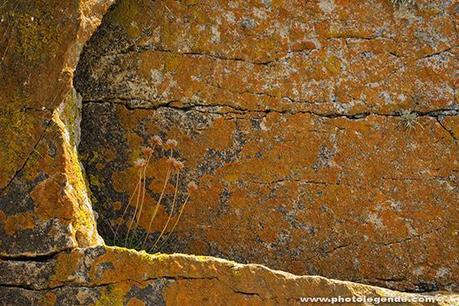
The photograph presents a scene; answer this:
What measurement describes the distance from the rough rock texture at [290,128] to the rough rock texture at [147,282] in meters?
0.75

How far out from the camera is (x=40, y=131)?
3721 mm

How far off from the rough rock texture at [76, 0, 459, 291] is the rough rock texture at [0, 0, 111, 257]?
20.3 inches

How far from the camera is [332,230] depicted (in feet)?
14.3

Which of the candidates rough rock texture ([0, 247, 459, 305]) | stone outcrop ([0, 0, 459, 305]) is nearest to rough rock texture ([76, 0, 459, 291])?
stone outcrop ([0, 0, 459, 305])

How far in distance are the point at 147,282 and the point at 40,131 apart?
0.94 meters

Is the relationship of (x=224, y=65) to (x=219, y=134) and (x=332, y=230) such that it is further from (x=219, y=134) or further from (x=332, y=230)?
(x=332, y=230)

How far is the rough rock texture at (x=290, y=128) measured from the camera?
4324mm

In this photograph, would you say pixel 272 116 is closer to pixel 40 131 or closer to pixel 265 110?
pixel 265 110

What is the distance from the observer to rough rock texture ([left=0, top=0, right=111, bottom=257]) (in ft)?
11.7

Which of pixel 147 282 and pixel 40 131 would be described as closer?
pixel 147 282

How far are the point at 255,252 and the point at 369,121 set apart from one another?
3.52 feet

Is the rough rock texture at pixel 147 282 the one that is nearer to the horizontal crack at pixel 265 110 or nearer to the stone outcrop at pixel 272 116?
the stone outcrop at pixel 272 116

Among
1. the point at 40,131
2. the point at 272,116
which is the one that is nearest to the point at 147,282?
the point at 40,131

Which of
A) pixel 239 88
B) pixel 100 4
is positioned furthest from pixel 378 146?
pixel 100 4
